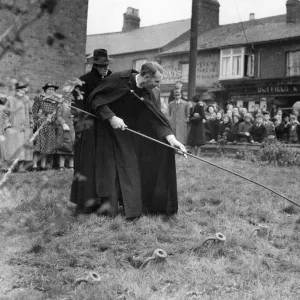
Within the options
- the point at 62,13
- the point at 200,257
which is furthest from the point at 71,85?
the point at 62,13

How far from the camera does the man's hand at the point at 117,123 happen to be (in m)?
6.04

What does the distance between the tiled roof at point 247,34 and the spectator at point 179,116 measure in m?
19.0

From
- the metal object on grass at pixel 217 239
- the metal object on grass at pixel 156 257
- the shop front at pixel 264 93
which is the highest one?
Answer: the shop front at pixel 264 93

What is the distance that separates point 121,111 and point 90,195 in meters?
1.05

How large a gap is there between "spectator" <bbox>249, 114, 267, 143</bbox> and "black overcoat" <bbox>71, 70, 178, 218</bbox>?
11.7m

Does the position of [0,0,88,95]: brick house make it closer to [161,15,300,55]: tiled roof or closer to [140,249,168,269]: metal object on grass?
[140,249,168,269]: metal object on grass

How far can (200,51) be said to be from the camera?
37500mm

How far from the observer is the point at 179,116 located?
15805 mm

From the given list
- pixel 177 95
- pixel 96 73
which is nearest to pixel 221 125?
pixel 177 95

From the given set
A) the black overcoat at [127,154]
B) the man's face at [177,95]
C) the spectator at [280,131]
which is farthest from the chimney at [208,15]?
the black overcoat at [127,154]

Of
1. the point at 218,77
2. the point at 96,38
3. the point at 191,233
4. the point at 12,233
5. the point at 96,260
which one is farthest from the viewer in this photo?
the point at 96,38

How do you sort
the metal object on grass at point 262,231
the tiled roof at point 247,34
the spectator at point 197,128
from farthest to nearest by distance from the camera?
the tiled roof at point 247,34
the spectator at point 197,128
the metal object on grass at point 262,231

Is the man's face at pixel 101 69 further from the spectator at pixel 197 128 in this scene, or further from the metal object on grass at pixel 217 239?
the spectator at pixel 197 128

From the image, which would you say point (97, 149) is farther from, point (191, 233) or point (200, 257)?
point (200, 257)
